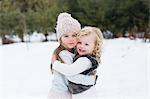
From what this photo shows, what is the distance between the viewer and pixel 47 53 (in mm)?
10086

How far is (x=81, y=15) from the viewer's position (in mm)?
14586

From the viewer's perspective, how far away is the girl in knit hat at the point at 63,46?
6.98ft

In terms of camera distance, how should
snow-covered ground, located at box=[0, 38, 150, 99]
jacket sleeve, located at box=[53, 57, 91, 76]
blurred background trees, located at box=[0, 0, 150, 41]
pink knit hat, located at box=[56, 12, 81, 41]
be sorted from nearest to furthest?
jacket sleeve, located at box=[53, 57, 91, 76] → pink knit hat, located at box=[56, 12, 81, 41] → snow-covered ground, located at box=[0, 38, 150, 99] → blurred background trees, located at box=[0, 0, 150, 41]

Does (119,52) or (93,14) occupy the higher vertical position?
(93,14)

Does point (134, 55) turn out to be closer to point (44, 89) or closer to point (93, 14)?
point (44, 89)

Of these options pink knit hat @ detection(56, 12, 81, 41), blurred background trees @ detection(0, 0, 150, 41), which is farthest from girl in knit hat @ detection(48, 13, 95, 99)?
blurred background trees @ detection(0, 0, 150, 41)

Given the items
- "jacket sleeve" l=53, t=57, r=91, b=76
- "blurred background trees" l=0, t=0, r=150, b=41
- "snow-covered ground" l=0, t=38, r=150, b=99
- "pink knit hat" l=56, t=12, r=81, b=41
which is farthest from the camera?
"blurred background trees" l=0, t=0, r=150, b=41

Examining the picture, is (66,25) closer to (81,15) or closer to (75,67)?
(75,67)

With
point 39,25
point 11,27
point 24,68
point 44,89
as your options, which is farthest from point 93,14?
point 44,89

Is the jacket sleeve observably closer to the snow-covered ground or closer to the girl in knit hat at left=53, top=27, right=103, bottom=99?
the girl in knit hat at left=53, top=27, right=103, bottom=99

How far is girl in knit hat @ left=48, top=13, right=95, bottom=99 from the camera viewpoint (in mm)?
2129

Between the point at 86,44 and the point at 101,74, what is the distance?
15.4 ft

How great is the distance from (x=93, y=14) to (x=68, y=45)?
12.5m

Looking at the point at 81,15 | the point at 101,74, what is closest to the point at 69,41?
the point at 101,74
